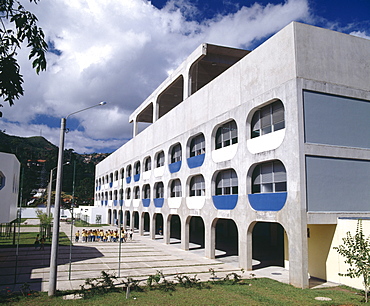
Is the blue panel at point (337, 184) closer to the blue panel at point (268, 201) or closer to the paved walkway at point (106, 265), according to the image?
the blue panel at point (268, 201)

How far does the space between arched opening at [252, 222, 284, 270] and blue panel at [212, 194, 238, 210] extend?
4.47m

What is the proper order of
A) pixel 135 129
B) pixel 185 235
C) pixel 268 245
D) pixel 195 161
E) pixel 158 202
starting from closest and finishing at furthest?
pixel 195 161 → pixel 185 235 → pixel 268 245 → pixel 158 202 → pixel 135 129

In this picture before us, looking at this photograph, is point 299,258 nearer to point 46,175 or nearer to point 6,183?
point 6,183

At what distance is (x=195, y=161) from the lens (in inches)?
1171

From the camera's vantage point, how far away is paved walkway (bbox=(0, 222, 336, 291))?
1872 centimetres

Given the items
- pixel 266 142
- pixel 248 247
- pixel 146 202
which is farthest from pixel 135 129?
pixel 266 142

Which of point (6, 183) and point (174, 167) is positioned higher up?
point (174, 167)

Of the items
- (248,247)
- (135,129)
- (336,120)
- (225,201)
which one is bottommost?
(248,247)

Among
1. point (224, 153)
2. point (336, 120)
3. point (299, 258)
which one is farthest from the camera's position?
point (224, 153)

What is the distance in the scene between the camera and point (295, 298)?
15.1m

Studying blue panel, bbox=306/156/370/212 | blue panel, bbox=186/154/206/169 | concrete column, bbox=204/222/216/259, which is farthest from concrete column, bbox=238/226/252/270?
blue panel, bbox=186/154/206/169

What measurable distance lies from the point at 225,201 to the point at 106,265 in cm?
930

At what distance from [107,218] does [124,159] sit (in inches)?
594

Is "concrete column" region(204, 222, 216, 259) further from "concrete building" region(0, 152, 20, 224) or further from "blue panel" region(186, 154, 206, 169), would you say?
"concrete building" region(0, 152, 20, 224)
